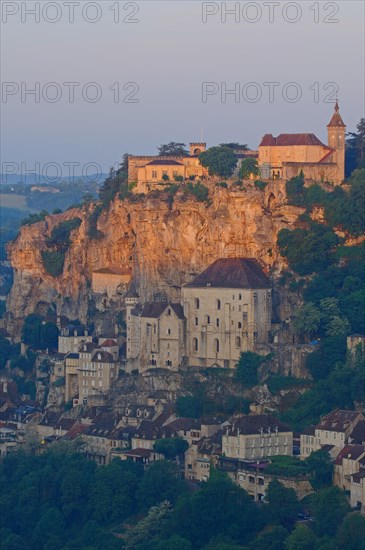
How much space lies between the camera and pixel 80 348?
98.1 metres

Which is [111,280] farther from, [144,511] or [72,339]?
[144,511]

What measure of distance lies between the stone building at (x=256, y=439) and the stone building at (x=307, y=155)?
55.1 feet

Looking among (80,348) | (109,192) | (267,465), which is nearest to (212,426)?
(267,465)

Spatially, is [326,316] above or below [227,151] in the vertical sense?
below

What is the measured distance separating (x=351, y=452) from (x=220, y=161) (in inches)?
946

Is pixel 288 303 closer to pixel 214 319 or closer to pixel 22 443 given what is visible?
pixel 214 319

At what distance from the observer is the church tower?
98.6 meters

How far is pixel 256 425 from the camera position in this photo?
8469 centimetres

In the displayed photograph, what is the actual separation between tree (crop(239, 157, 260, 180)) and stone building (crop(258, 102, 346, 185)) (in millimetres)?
270

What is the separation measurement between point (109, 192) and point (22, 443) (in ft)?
59.7

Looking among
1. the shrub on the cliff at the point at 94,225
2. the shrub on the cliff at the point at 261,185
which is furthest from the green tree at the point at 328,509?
the shrub on the cliff at the point at 94,225

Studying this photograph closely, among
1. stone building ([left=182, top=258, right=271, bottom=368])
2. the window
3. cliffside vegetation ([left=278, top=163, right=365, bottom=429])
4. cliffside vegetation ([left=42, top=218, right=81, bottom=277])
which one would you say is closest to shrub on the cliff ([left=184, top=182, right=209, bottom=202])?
cliffside vegetation ([left=278, top=163, right=365, bottom=429])

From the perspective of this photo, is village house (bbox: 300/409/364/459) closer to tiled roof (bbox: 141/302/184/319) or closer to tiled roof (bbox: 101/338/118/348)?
tiled roof (bbox: 141/302/184/319)

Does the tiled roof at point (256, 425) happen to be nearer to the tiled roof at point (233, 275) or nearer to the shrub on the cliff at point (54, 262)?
the tiled roof at point (233, 275)
